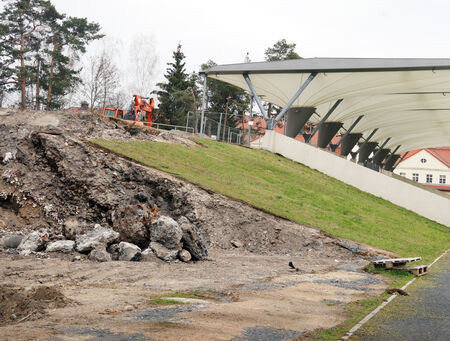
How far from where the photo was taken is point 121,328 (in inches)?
246

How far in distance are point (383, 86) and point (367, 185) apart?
21.1ft

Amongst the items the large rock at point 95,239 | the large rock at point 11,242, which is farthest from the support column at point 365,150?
the large rock at point 11,242

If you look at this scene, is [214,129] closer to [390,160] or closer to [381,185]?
[381,185]

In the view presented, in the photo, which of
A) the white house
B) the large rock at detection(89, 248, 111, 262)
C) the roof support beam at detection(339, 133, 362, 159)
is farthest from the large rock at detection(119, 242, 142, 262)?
the white house

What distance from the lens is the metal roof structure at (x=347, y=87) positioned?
89.1 ft

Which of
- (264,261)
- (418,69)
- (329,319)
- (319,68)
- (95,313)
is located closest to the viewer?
(95,313)

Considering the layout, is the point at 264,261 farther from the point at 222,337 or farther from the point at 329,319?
the point at 222,337

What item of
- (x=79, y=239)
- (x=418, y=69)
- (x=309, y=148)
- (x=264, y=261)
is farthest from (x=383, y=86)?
(x=79, y=239)

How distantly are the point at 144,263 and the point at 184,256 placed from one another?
1.23 metres

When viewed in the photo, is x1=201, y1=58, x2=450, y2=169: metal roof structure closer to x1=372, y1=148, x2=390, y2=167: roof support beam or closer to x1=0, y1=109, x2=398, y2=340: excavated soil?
x1=0, y1=109, x2=398, y2=340: excavated soil

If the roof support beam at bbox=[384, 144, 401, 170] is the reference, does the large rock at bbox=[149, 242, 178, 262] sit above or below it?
below

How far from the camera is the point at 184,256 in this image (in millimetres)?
12609

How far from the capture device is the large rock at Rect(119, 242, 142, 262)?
12.0m

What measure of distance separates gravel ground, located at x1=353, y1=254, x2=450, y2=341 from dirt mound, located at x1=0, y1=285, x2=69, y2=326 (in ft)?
15.2
